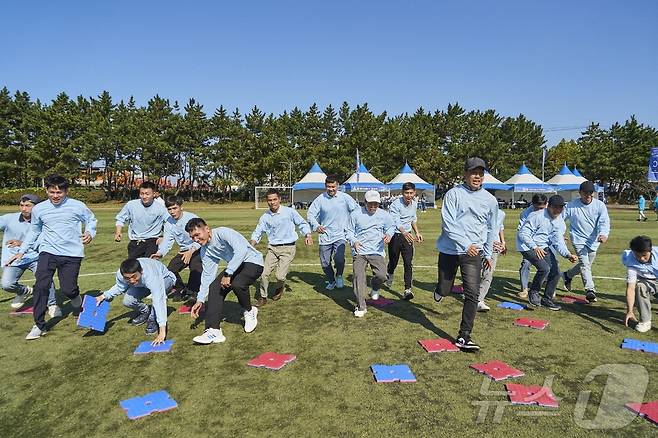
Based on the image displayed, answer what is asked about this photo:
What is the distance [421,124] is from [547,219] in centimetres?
6183

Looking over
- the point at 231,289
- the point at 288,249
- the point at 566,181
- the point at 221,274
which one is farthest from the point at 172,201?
the point at 566,181

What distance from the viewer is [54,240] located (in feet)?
20.9

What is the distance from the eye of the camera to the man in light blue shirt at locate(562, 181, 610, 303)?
774cm

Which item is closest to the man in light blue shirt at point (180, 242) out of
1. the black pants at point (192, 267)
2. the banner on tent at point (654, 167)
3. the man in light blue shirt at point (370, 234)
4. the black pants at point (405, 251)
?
the black pants at point (192, 267)

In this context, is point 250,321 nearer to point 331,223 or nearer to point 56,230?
point 331,223

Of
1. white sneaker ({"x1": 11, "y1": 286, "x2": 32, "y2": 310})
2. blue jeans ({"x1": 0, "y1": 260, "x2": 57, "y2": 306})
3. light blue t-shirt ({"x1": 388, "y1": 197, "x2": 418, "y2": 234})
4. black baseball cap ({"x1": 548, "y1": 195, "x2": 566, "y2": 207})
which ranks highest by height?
black baseball cap ({"x1": 548, "y1": 195, "x2": 566, "y2": 207})

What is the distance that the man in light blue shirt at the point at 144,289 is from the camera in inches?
225

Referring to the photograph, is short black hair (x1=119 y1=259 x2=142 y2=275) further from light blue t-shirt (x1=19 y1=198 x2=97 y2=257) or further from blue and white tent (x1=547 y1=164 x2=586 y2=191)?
blue and white tent (x1=547 y1=164 x2=586 y2=191)

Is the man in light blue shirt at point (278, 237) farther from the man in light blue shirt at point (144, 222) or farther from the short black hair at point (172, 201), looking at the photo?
the man in light blue shirt at point (144, 222)

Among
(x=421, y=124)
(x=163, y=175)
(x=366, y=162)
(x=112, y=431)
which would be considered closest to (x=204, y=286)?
(x=112, y=431)

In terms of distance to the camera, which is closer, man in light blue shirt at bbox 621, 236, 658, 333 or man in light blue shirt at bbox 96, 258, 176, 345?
man in light blue shirt at bbox 96, 258, 176, 345

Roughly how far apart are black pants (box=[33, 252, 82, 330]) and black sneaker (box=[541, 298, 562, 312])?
7612 mm

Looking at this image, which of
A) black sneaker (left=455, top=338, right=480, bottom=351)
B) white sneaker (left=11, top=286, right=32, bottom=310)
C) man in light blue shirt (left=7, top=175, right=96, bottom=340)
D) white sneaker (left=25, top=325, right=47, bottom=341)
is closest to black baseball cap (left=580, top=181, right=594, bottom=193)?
black sneaker (left=455, top=338, right=480, bottom=351)

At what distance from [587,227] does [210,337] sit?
22.3 feet
